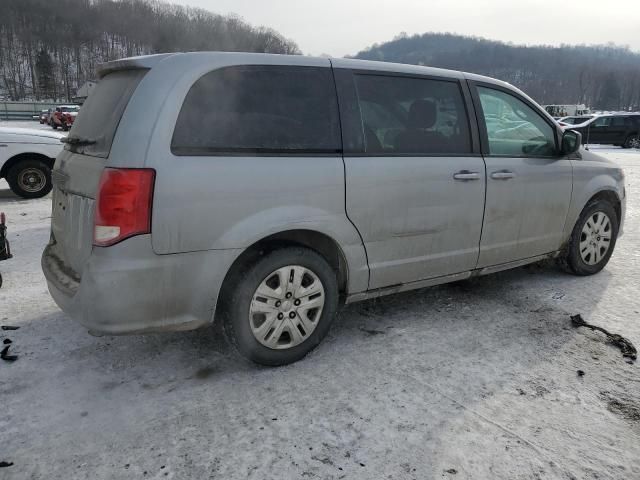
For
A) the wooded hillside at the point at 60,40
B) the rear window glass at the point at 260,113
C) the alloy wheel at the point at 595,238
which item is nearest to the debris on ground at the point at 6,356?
the rear window glass at the point at 260,113

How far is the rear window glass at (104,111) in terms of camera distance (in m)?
2.65

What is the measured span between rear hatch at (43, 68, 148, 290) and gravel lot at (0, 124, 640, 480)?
62 centimetres

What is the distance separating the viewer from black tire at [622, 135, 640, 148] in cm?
2353

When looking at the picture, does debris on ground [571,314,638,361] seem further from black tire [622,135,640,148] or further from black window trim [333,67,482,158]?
black tire [622,135,640,148]

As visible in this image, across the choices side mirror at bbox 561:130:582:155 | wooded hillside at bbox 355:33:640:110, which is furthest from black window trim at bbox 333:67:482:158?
wooded hillside at bbox 355:33:640:110

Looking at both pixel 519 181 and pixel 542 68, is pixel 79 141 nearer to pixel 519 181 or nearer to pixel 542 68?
pixel 519 181

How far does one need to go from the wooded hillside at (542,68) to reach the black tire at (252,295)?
11977 centimetres

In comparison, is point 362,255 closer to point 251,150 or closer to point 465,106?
point 251,150

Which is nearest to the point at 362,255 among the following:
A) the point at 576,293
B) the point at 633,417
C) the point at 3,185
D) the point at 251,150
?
the point at 251,150

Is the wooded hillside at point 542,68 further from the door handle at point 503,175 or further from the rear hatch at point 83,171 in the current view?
the rear hatch at point 83,171

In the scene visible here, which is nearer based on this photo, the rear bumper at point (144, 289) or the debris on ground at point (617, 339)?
the rear bumper at point (144, 289)

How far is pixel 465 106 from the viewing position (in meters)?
3.63

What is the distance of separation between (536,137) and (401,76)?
1.39 m

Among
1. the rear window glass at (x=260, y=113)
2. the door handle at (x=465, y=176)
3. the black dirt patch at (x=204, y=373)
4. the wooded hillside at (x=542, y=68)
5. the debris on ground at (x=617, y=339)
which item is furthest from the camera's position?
the wooded hillside at (x=542, y=68)
